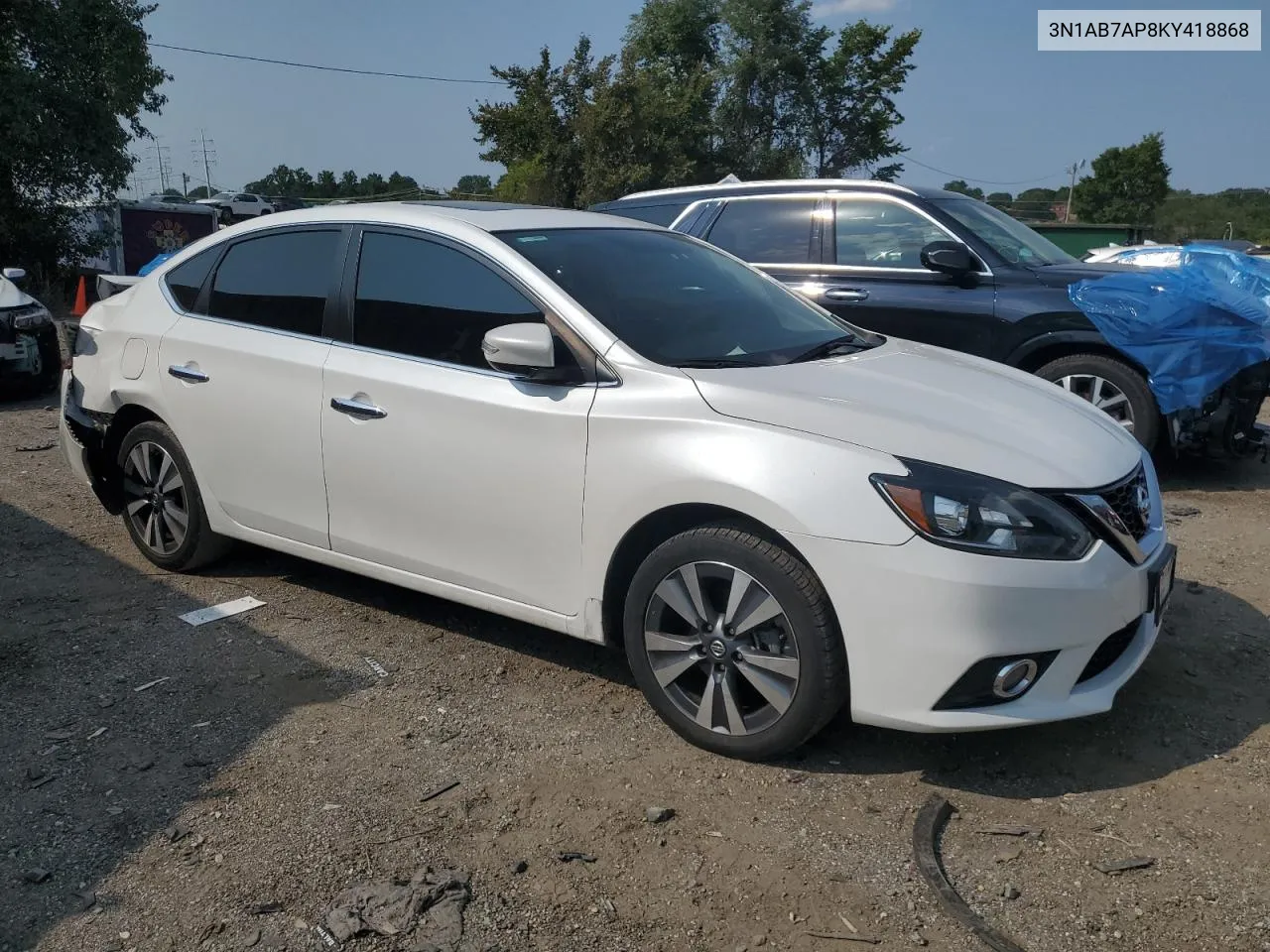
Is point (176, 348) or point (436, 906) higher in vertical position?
point (176, 348)

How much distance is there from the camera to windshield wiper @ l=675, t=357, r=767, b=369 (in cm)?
354

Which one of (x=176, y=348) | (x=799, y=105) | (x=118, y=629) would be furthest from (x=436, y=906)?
Answer: (x=799, y=105)

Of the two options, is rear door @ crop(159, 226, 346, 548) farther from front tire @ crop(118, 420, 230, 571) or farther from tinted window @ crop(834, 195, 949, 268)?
tinted window @ crop(834, 195, 949, 268)

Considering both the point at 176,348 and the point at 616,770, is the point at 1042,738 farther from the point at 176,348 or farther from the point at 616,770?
the point at 176,348

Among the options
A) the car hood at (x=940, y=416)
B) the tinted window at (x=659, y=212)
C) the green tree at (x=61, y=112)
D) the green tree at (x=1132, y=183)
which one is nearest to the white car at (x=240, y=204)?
the green tree at (x=61, y=112)

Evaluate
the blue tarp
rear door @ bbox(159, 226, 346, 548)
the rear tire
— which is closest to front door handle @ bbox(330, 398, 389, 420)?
rear door @ bbox(159, 226, 346, 548)

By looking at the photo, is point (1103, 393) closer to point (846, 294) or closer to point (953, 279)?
point (953, 279)

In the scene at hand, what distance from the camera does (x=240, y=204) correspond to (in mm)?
41781

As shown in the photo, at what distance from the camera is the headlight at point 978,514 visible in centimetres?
294

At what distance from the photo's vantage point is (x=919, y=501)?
2965mm

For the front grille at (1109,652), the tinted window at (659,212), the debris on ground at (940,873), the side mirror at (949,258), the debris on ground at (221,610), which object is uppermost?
the tinted window at (659,212)

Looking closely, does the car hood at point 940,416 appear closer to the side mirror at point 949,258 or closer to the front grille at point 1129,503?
the front grille at point 1129,503

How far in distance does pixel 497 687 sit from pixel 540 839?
1023mm

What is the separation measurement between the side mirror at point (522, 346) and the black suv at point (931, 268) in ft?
12.9
